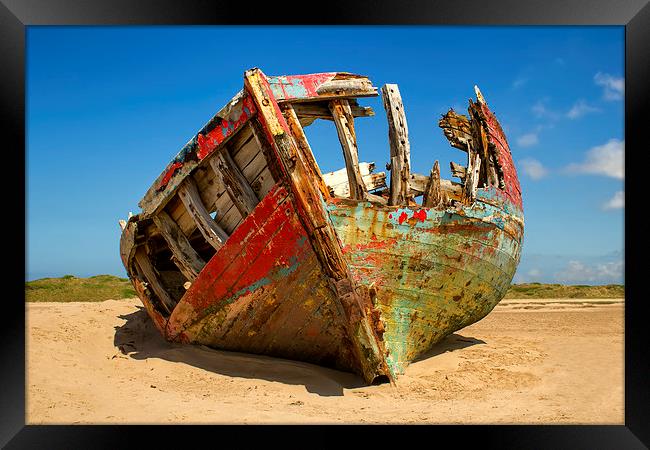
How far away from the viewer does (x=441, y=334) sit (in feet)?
21.4

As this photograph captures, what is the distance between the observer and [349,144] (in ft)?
19.6

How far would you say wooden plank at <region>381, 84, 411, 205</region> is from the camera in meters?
5.98

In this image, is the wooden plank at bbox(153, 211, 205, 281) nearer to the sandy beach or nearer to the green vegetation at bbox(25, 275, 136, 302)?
the sandy beach

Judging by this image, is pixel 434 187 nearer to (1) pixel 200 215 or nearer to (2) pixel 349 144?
(2) pixel 349 144

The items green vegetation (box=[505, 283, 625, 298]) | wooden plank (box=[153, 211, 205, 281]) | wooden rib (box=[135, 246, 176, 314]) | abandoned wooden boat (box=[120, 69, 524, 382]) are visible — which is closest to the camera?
abandoned wooden boat (box=[120, 69, 524, 382])

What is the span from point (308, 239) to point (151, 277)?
244 cm

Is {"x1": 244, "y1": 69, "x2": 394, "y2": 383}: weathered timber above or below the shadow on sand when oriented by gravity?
above

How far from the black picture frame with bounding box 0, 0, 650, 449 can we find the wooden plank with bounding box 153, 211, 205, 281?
159cm

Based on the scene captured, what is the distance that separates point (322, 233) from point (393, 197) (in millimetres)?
1088

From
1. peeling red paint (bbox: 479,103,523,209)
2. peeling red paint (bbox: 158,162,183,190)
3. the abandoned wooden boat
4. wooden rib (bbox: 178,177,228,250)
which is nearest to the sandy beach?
the abandoned wooden boat

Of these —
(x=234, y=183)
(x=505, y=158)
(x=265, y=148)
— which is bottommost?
(x=234, y=183)

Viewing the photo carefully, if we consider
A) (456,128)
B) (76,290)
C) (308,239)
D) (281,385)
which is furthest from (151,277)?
(76,290)

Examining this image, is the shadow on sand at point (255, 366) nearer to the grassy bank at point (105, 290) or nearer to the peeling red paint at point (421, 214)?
the peeling red paint at point (421, 214)
